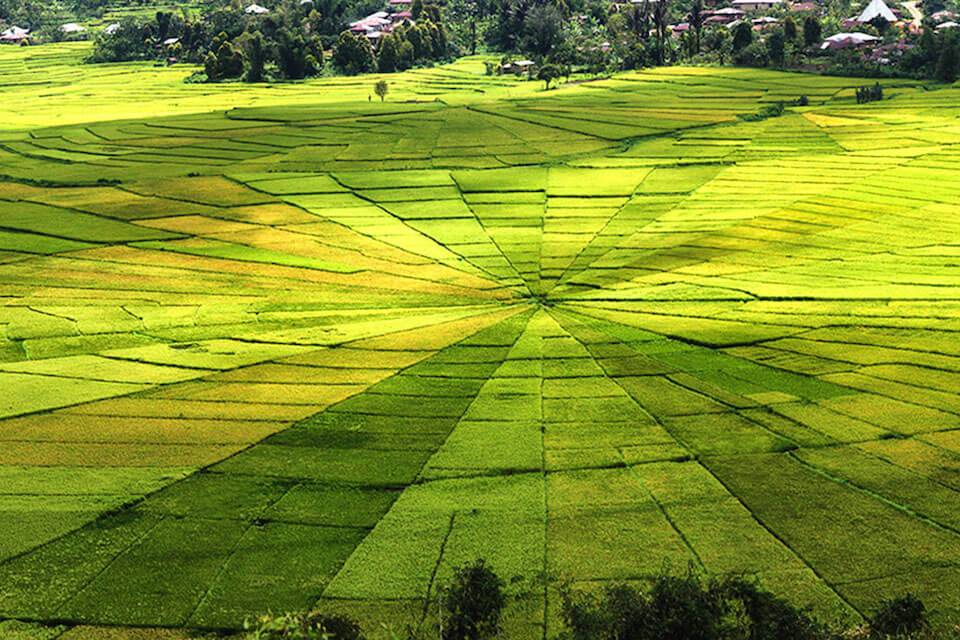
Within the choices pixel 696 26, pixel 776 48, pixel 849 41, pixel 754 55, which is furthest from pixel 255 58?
pixel 849 41

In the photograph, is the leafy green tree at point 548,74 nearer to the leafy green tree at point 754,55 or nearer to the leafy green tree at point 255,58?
the leafy green tree at point 754,55

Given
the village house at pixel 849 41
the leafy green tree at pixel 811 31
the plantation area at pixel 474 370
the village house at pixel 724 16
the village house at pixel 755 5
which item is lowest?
the plantation area at pixel 474 370

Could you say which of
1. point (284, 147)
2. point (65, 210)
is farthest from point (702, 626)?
point (284, 147)

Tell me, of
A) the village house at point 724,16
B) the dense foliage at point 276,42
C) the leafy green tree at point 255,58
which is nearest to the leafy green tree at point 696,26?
the village house at point 724,16

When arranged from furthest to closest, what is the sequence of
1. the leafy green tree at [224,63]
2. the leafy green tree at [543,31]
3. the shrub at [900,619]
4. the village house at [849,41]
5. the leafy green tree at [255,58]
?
the leafy green tree at [543,31], the leafy green tree at [224,63], the leafy green tree at [255,58], the village house at [849,41], the shrub at [900,619]

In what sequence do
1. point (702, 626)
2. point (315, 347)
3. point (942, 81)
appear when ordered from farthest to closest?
point (942, 81), point (315, 347), point (702, 626)

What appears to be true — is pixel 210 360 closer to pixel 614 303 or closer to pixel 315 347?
pixel 315 347

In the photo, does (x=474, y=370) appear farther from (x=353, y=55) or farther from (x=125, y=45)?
(x=125, y=45)
